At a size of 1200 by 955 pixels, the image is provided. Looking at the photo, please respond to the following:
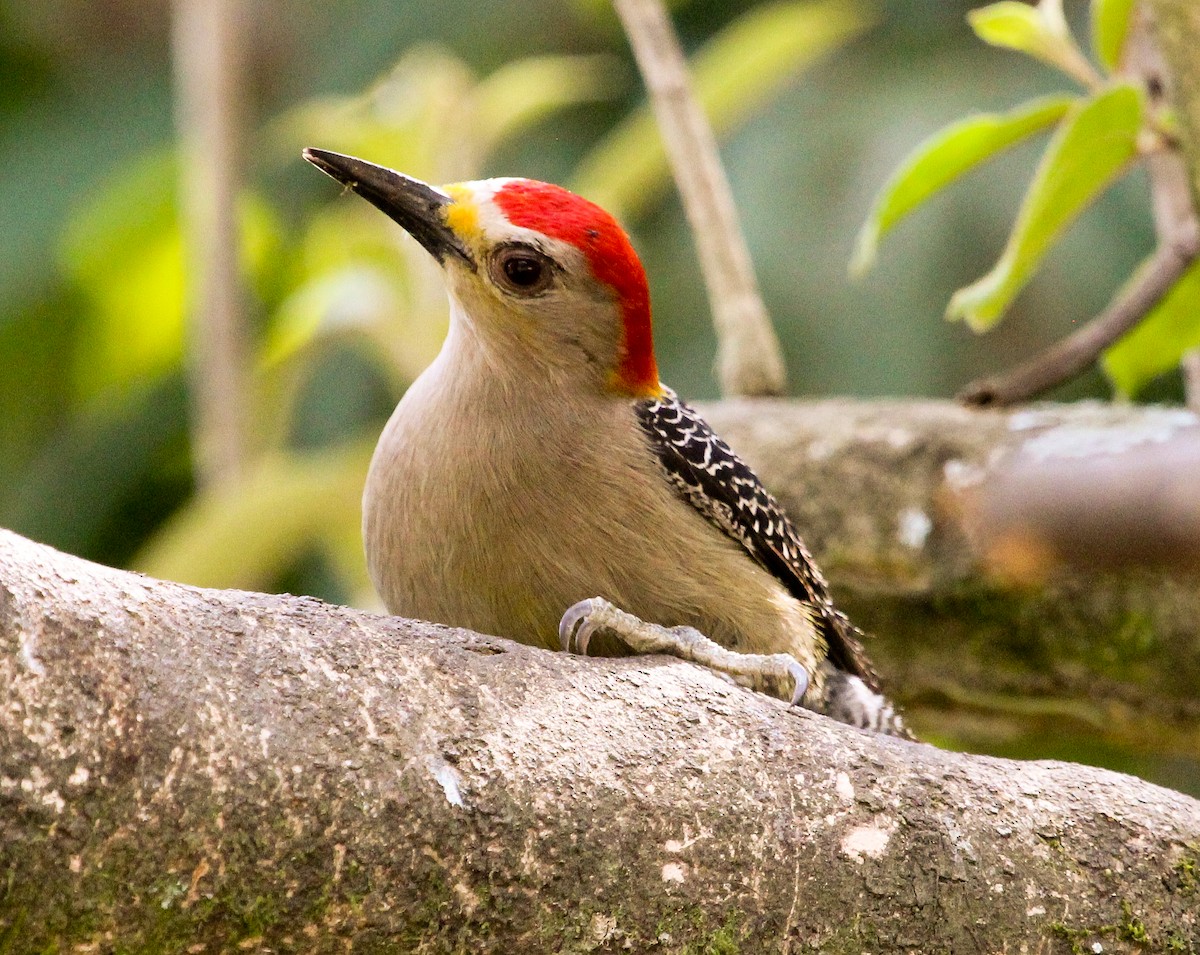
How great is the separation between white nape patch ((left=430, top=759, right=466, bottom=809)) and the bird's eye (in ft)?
3.63

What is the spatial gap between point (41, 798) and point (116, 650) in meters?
0.19

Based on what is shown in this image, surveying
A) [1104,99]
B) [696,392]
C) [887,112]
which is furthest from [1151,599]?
[887,112]

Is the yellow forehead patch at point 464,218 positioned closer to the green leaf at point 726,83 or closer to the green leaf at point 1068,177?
the green leaf at point 1068,177

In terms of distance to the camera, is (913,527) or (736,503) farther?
(913,527)

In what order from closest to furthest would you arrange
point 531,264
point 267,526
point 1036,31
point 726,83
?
point 531,264 → point 1036,31 → point 267,526 → point 726,83

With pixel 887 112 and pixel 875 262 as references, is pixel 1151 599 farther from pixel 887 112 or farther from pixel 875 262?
pixel 887 112

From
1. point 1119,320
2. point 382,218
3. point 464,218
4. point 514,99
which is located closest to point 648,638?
point 464,218

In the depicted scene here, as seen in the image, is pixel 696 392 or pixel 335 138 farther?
pixel 696 392

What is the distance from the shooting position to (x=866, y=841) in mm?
2014

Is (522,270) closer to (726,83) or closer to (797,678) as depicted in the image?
(797,678)

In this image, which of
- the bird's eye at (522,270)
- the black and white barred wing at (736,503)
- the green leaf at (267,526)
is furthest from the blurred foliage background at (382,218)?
the bird's eye at (522,270)

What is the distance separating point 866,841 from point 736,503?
0.99 metres

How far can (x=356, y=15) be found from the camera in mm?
8781

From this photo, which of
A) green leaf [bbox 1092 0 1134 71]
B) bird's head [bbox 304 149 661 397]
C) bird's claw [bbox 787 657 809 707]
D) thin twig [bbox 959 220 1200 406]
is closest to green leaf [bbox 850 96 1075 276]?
green leaf [bbox 1092 0 1134 71]
